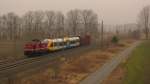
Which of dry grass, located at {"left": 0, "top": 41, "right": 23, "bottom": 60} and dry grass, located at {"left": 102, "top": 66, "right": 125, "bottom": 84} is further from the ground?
dry grass, located at {"left": 0, "top": 41, "right": 23, "bottom": 60}

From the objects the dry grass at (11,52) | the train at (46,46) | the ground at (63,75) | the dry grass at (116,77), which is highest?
the train at (46,46)

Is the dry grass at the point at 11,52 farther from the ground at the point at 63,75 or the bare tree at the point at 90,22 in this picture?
the bare tree at the point at 90,22

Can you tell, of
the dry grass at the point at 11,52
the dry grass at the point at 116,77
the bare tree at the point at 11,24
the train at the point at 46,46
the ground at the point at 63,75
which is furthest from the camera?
the bare tree at the point at 11,24

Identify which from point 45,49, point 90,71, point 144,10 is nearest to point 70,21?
point 144,10

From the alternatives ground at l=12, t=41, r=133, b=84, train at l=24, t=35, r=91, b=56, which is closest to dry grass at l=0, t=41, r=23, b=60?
train at l=24, t=35, r=91, b=56

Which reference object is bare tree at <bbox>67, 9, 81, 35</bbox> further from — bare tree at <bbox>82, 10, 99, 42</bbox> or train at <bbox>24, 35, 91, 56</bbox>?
train at <bbox>24, 35, 91, 56</bbox>

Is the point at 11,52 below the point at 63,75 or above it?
above

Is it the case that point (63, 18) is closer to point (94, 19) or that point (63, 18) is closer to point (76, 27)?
point (76, 27)

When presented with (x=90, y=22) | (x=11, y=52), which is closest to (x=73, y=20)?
(x=90, y=22)

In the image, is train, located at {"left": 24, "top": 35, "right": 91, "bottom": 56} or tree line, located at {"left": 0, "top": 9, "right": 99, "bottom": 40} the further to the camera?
tree line, located at {"left": 0, "top": 9, "right": 99, "bottom": 40}

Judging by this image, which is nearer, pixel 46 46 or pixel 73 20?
pixel 46 46

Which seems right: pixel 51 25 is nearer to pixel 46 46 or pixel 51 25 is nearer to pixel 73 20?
pixel 73 20

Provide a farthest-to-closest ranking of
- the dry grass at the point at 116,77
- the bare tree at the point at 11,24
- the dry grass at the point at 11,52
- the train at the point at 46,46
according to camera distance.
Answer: the bare tree at the point at 11,24
the train at the point at 46,46
the dry grass at the point at 11,52
the dry grass at the point at 116,77

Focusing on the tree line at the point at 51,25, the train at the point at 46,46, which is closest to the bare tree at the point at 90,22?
the tree line at the point at 51,25
